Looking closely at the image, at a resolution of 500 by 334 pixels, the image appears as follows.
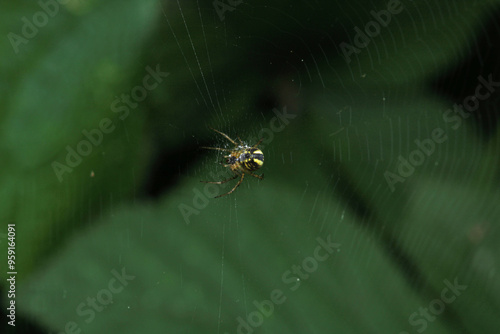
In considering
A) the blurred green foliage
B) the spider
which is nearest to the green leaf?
the blurred green foliage

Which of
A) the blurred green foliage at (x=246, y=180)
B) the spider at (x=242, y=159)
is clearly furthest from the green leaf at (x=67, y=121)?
the spider at (x=242, y=159)

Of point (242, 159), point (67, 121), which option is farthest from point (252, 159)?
point (67, 121)

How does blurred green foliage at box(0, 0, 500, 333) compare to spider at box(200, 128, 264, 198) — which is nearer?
blurred green foliage at box(0, 0, 500, 333)

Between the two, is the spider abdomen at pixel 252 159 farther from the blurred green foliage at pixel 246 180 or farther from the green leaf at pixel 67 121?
the green leaf at pixel 67 121

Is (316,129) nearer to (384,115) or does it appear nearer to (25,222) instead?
(384,115)

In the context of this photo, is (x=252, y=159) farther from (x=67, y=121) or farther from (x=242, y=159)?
(x=67, y=121)

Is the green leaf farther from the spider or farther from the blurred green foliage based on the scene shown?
the spider
